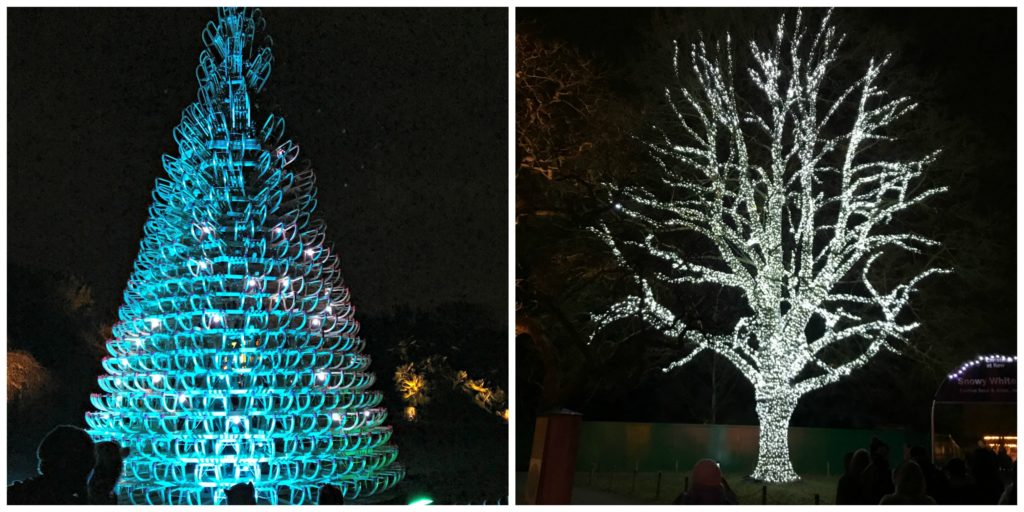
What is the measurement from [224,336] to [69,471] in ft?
12.1

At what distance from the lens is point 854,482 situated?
17.8ft

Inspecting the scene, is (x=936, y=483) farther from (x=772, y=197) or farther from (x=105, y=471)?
(x=772, y=197)

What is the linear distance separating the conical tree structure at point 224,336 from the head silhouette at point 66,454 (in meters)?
3.62

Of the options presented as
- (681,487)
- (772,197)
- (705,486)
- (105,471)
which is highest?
(772,197)

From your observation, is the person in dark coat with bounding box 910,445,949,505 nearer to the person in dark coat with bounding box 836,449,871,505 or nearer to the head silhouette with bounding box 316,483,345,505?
the person in dark coat with bounding box 836,449,871,505

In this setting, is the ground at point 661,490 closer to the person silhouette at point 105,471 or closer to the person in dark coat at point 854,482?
the person in dark coat at point 854,482

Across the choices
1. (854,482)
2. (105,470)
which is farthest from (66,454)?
(854,482)

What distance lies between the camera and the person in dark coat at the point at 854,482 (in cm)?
542

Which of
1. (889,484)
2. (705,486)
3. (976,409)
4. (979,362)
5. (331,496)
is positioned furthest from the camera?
(976,409)

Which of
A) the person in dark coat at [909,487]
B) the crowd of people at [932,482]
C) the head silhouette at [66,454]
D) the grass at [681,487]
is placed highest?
the head silhouette at [66,454]

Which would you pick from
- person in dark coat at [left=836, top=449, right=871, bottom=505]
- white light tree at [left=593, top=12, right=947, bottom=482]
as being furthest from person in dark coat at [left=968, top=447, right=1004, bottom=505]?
white light tree at [left=593, top=12, right=947, bottom=482]

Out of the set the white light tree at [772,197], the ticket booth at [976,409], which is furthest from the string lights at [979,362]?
the white light tree at [772,197]

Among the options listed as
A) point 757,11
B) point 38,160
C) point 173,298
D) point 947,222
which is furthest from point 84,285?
point 947,222

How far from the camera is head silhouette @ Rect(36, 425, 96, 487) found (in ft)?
13.3
